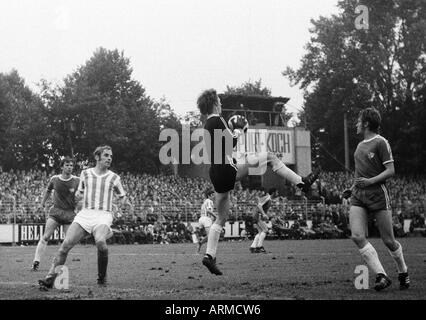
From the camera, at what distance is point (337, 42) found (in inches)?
2488

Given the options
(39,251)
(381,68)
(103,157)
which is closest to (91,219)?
(103,157)

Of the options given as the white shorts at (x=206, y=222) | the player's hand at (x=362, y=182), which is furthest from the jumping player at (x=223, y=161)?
the white shorts at (x=206, y=222)

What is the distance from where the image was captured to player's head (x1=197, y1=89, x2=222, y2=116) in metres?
10.5

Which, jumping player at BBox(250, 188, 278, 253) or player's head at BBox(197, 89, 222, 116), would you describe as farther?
jumping player at BBox(250, 188, 278, 253)

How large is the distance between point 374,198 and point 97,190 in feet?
14.0

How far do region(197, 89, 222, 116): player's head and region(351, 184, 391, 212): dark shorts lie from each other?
2.51m

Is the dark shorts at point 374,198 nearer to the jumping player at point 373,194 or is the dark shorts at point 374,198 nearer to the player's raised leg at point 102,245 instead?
the jumping player at point 373,194

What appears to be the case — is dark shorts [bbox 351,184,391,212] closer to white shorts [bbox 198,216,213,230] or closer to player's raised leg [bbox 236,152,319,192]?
player's raised leg [bbox 236,152,319,192]

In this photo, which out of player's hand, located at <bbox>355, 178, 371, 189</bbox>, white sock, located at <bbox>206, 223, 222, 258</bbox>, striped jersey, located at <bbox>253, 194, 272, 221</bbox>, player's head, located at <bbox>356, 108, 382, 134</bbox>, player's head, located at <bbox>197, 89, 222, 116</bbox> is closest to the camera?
player's hand, located at <bbox>355, 178, 371, 189</bbox>

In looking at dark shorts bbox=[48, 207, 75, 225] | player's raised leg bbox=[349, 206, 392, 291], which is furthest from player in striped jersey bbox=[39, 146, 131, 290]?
dark shorts bbox=[48, 207, 75, 225]

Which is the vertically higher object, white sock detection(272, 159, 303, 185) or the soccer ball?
the soccer ball

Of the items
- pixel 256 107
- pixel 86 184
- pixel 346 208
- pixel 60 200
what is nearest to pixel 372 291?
pixel 86 184

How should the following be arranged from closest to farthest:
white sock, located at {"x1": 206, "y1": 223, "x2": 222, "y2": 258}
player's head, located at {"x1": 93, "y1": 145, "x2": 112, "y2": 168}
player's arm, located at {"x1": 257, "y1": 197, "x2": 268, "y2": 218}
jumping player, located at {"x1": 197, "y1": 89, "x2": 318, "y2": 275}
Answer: jumping player, located at {"x1": 197, "y1": 89, "x2": 318, "y2": 275}, white sock, located at {"x1": 206, "y1": 223, "x2": 222, "y2": 258}, player's head, located at {"x1": 93, "y1": 145, "x2": 112, "y2": 168}, player's arm, located at {"x1": 257, "y1": 197, "x2": 268, "y2": 218}

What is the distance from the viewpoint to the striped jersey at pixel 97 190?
1102 cm
